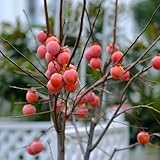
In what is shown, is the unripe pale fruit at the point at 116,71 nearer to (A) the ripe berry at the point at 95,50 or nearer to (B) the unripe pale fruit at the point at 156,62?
(B) the unripe pale fruit at the point at 156,62

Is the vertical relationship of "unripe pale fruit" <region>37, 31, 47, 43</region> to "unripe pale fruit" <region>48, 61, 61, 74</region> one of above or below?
above

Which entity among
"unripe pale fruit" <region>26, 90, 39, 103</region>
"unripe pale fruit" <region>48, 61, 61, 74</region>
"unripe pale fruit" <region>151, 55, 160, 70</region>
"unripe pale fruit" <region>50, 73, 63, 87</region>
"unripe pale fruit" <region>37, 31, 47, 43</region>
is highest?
"unripe pale fruit" <region>37, 31, 47, 43</region>

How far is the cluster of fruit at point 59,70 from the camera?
136cm

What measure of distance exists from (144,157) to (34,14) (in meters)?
5.35

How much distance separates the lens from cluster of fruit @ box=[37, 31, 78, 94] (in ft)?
4.46

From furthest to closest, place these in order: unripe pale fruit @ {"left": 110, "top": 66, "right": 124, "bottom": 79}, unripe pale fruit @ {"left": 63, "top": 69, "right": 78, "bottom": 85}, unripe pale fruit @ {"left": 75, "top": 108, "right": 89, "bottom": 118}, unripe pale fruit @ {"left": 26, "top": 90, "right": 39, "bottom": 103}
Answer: unripe pale fruit @ {"left": 75, "top": 108, "right": 89, "bottom": 118}
unripe pale fruit @ {"left": 26, "top": 90, "right": 39, "bottom": 103}
unripe pale fruit @ {"left": 110, "top": 66, "right": 124, "bottom": 79}
unripe pale fruit @ {"left": 63, "top": 69, "right": 78, "bottom": 85}

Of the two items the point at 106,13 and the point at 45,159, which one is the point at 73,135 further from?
the point at 106,13

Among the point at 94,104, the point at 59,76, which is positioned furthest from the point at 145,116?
the point at 59,76

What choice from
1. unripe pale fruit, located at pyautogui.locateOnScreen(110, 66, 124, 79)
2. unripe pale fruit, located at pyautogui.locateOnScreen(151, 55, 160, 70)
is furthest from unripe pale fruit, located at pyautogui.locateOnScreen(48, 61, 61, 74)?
unripe pale fruit, located at pyautogui.locateOnScreen(151, 55, 160, 70)

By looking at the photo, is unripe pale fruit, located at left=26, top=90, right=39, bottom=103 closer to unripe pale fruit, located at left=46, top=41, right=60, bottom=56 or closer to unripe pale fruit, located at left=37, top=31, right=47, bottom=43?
unripe pale fruit, located at left=37, top=31, right=47, bottom=43

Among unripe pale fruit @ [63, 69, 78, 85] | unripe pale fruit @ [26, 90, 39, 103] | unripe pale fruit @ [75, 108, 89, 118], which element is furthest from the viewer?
unripe pale fruit @ [75, 108, 89, 118]

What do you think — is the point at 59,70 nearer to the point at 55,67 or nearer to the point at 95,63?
the point at 55,67

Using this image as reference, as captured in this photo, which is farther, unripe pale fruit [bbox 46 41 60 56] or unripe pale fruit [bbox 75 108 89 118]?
unripe pale fruit [bbox 75 108 89 118]

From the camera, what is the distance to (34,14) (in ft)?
31.1
